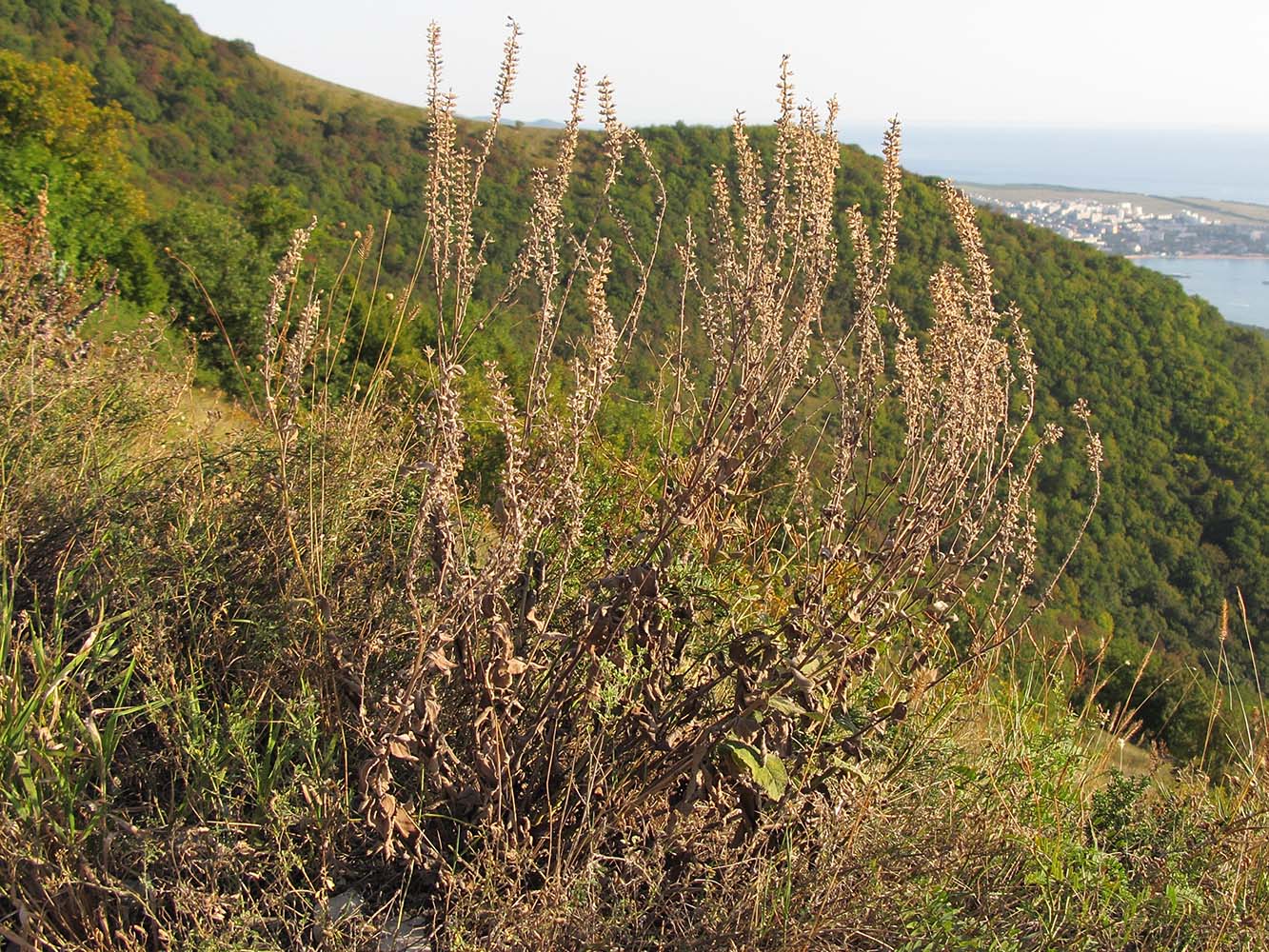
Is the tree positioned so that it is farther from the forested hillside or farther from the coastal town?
the coastal town

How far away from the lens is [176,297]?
2311 cm

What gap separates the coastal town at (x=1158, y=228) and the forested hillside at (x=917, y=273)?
9.25 ft

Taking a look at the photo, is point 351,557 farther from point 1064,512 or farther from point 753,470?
point 1064,512

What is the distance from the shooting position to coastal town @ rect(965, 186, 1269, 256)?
53.1m

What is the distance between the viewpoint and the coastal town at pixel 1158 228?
53.1 meters

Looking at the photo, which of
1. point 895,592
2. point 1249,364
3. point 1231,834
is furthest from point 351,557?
point 1249,364

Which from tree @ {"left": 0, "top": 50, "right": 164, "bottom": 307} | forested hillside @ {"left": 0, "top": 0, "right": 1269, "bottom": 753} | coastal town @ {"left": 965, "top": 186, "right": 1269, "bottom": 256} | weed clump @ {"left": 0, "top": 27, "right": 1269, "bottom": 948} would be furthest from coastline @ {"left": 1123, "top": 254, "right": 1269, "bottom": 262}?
→ weed clump @ {"left": 0, "top": 27, "right": 1269, "bottom": 948}

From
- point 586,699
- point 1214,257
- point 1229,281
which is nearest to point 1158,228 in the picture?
point 1214,257

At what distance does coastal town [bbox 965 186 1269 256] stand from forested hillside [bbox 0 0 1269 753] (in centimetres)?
282

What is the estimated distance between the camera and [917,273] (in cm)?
1355

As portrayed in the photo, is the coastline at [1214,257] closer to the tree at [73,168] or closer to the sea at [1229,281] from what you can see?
the sea at [1229,281]

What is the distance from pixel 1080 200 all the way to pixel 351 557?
8274 cm

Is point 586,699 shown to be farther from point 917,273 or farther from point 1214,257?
point 1214,257

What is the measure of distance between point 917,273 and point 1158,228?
57.9 metres
